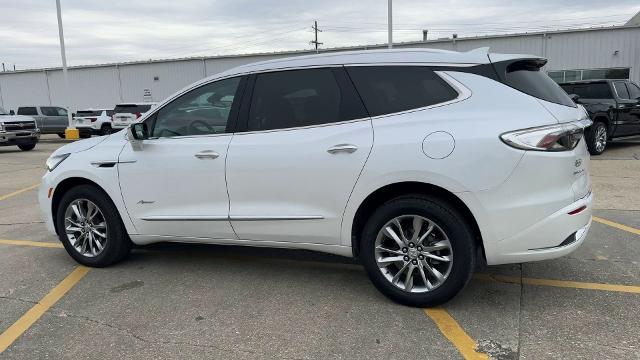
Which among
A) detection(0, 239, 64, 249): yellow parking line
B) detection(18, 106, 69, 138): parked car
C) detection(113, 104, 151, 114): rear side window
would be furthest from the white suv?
detection(18, 106, 69, 138): parked car

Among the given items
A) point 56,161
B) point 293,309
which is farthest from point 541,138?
point 56,161

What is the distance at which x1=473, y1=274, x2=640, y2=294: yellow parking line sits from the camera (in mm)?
4008

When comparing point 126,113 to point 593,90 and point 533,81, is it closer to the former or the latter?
point 593,90

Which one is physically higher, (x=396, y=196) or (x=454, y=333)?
(x=396, y=196)

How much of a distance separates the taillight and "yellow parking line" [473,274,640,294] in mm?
1284

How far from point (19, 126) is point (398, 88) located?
59.9 feet

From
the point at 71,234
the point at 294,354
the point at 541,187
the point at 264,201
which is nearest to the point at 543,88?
the point at 541,187

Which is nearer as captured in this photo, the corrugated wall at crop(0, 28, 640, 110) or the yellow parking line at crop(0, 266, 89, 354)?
the yellow parking line at crop(0, 266, 89, 354)

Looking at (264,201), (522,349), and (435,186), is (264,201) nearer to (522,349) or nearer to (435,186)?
(435,186)

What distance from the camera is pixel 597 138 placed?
12312 millimetres

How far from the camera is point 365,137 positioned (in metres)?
3.69

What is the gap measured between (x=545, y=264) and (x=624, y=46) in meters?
23.4

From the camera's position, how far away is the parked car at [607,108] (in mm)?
12258

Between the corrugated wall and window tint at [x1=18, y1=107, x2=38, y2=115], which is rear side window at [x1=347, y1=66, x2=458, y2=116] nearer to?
the corrugated wall
